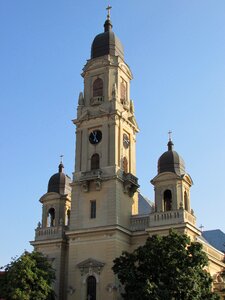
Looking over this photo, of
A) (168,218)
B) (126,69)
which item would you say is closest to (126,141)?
(126,69)

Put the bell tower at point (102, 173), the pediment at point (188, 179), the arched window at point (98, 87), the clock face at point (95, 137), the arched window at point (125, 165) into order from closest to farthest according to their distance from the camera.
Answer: the bell tower at point (102, 173), the pediment at point (188, 179), the arched window at point (125, 165), the clock face at point (95, 137), the arched window at point (98, 87)

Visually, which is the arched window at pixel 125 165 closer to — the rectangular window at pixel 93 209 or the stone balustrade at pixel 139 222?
the rectangular window at pixel 93 209

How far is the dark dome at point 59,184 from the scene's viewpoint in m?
53.8

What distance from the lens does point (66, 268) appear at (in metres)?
49.3


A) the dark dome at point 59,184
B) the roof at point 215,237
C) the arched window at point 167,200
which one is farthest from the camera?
the roof at point 215,237

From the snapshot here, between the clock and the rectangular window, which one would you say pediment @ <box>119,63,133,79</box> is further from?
the rectangular window

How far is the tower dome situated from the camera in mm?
54600

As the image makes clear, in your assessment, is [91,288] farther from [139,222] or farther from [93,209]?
[139,222]

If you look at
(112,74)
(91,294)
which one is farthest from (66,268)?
(112,74)

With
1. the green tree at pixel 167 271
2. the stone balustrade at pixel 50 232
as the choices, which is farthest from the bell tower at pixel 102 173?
the green tree at pixel 167 271

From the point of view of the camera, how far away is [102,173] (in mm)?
48594

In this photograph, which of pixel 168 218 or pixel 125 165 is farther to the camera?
pixel 125 165

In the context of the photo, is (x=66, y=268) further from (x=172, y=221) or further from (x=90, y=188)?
(x=172, y=221)

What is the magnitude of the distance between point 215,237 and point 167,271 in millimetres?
34623
